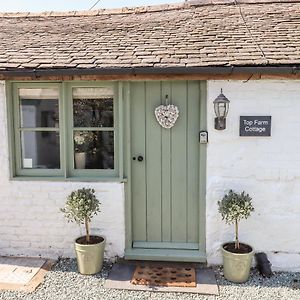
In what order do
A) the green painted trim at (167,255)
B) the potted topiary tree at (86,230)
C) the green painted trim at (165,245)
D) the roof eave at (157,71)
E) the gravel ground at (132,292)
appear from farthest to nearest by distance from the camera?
the green painted trim at (165,245) < the green painted trim at (167,255) < the potted topiary tree at (86,230) < the roof eave at (157,71) < the gravel ground at (132,292)

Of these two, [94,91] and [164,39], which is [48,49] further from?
[164,39]

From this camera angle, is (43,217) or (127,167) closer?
(127,167)

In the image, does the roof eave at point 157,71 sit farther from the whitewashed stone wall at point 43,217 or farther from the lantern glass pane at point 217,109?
the whitewashed stone wall at point 43,217

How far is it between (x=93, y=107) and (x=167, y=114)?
1.07 m

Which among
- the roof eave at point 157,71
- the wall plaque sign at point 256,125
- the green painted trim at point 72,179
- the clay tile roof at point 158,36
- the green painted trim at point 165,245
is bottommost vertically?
the green painted trim at point 165,245

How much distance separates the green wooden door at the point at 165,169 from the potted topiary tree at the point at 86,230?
0.61 metres

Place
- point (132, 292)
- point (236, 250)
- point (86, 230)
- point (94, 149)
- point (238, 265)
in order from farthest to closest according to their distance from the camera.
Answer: point (94, 149) → point (86, 230) → point (236, 250) → point (238, 265) → point (132, 292)

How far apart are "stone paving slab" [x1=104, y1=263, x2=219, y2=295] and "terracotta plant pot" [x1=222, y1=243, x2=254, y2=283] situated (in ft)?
0.79

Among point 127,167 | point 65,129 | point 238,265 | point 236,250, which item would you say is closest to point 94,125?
point 65,129

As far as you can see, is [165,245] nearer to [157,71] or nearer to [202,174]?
[202,174]

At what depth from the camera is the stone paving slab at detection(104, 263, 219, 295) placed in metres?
4.22

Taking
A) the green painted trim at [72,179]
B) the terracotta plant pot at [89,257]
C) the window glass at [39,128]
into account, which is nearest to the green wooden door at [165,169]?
the green painted trim at [72,179]

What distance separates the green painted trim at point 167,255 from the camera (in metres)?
4.84

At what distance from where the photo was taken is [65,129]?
195 inches
